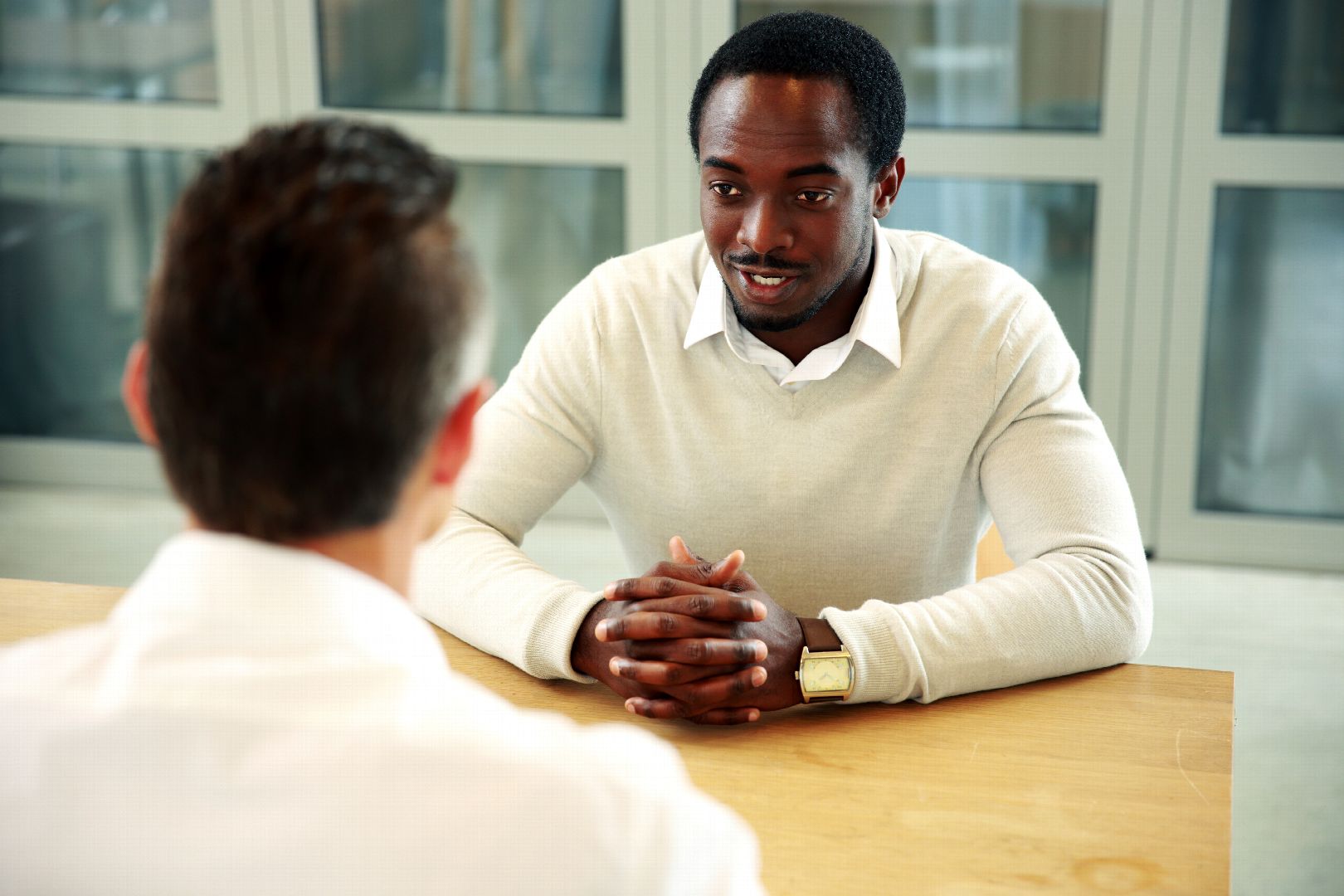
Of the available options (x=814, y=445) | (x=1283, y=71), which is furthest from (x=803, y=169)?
(x=1283, y=71)

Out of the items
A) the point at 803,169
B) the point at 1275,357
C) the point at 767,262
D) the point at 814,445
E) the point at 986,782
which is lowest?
the point at 1275,357

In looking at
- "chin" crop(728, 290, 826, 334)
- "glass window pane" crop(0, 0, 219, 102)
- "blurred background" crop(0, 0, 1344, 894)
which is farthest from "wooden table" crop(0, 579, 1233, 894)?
"glass window pane" crop(0, 0, 219, 102)

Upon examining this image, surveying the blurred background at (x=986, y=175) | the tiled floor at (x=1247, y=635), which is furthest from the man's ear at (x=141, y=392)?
the blurred background at (x=986, y=175)

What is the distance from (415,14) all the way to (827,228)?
223 centimetres

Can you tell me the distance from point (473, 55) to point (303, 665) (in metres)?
3.07

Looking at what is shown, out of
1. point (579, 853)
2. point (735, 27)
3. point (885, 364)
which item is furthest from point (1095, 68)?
point (579, 853)

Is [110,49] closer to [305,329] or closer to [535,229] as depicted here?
[535,229]

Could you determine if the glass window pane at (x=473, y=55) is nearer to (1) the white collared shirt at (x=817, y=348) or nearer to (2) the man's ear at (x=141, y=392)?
(1) the white collared shirt at (x=817, y=348)

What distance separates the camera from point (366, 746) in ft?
1.98

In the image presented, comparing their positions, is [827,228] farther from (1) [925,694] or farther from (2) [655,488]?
(1) [925,694]

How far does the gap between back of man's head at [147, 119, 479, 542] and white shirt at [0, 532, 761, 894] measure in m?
0.07

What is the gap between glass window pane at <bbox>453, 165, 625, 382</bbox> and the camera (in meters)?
3.53

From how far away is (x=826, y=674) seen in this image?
1.29 m

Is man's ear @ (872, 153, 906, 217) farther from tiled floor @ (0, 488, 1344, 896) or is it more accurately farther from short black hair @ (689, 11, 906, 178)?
tiled floor @ (0, 488, 1344, 896)
